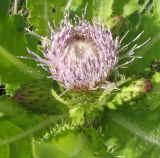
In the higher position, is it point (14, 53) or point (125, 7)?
point (125, 7)

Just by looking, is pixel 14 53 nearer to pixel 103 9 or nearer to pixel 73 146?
pixel 103 9

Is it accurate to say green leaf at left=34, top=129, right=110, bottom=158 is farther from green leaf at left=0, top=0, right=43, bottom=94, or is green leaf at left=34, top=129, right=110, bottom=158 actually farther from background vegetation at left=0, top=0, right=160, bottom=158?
green leaf at left=0, top=0, right=43, bottom=94

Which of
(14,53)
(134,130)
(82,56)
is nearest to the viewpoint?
(82,56)

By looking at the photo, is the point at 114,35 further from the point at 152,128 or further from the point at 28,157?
the point at 28,157

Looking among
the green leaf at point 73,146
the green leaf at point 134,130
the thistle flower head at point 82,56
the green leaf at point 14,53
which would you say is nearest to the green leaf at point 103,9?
the thistle flower head at point 82,56

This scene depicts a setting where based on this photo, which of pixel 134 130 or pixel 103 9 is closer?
pixel 134 130

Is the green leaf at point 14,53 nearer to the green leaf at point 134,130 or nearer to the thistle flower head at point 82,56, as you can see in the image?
the thistle flower head at point 82,56

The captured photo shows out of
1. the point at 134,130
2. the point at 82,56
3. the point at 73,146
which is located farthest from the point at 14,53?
the point at 134,130

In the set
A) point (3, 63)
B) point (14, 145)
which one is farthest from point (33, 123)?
point (3, 63)
